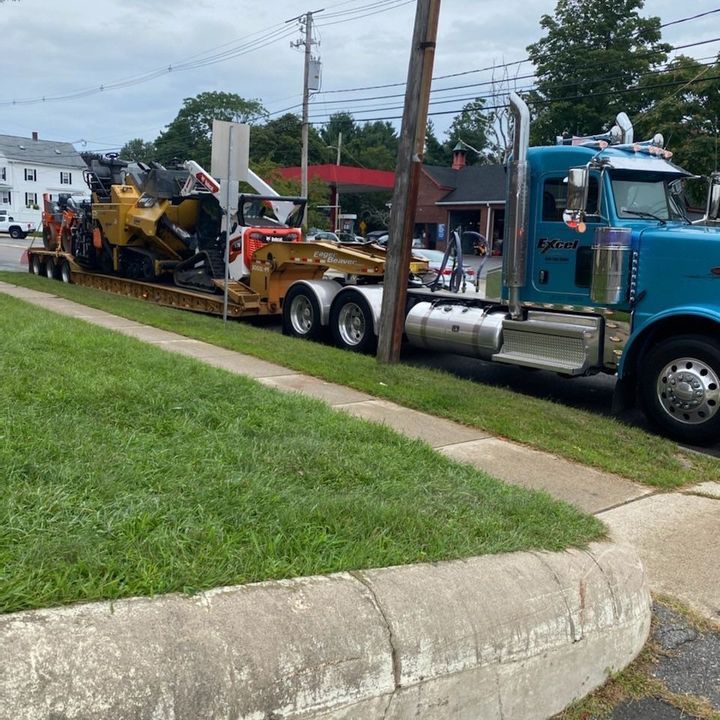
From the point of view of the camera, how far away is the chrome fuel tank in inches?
367

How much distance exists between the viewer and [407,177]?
9.44m

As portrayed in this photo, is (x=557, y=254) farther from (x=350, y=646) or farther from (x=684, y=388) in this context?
(x=350, y=646)

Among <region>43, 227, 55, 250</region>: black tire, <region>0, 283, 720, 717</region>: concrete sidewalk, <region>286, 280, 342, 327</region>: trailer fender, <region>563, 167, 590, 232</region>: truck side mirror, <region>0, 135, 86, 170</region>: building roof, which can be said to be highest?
<region>0, 135, 86, 170</region>: building roof

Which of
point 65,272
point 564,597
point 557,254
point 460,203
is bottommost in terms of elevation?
point 564,597

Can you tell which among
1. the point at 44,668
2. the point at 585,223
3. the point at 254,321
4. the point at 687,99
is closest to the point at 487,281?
the point at 585,223

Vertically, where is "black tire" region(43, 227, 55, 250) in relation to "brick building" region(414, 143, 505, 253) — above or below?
below

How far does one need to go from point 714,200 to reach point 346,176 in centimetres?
4101

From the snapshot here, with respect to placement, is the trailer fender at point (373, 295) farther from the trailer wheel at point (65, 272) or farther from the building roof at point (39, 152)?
the building roof at point (39, 152)

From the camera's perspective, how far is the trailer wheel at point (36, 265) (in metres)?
21.5

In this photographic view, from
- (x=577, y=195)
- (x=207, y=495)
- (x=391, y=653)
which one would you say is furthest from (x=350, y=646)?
(x=577, y=195)

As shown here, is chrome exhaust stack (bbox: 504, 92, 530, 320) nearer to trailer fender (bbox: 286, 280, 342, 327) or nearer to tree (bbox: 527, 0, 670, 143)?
trailer fender (bbox: 286, 280, 342, 327)

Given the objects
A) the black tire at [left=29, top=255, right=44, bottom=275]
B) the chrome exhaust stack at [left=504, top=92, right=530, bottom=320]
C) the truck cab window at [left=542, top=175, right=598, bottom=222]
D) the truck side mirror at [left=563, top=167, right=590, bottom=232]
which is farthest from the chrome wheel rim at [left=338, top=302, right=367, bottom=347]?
the black tire at [left=29, top=255, right=44, bottom=275]

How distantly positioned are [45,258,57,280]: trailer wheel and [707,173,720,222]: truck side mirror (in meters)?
16.6

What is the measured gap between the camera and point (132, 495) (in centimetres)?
354
